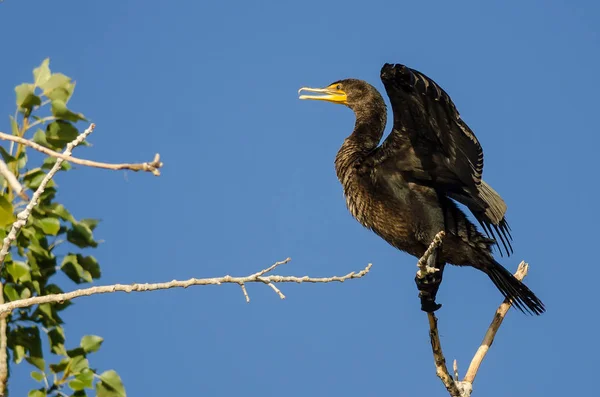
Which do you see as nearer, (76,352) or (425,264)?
(76,352)

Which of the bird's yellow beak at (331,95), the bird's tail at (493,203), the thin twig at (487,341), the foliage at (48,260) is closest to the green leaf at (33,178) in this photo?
the foliage at (48,260)

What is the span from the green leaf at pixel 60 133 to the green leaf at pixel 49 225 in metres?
0.38

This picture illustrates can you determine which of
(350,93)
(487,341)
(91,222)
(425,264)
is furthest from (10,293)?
(350,93)

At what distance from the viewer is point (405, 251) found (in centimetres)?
558

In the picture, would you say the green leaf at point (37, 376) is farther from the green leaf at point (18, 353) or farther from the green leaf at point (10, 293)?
the green leaf at point (10, 293)

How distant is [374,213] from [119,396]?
6.70 ft

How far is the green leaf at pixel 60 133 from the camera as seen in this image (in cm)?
420

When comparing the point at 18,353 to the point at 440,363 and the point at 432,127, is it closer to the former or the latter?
the point at 440,363

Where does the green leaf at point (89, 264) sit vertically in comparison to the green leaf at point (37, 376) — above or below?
above

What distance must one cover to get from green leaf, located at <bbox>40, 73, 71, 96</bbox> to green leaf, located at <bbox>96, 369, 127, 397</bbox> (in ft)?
4.49

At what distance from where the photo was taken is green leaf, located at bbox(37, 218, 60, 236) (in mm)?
4336

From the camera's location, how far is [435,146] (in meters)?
5.34

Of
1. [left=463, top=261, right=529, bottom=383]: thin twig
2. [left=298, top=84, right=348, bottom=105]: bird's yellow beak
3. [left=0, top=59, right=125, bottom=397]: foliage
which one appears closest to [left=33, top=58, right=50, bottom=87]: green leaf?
[left=0, top=59, right=125, bottom=397]: foliage

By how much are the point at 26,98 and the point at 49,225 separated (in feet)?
2.10
